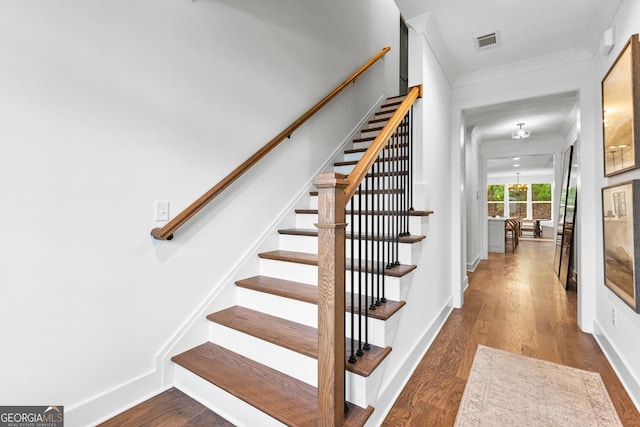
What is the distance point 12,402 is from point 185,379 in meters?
0.73

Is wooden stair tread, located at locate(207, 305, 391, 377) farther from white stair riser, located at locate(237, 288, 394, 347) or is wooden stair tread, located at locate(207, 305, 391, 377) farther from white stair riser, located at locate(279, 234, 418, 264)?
white stair riser, located at locate(279, 234, 418, 264)

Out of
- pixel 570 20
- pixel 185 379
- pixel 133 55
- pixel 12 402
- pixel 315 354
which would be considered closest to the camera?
pixel 12 402

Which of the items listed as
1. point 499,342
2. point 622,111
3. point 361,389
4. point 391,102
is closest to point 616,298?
point 499,342

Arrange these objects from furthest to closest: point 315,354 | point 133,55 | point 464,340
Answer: point 464,340 < point 133,55 < point 315,354

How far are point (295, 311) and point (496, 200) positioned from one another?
14812mm

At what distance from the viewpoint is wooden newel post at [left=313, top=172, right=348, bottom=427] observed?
124 centimetres

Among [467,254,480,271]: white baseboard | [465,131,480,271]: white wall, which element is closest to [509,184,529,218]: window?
[465,131,480,271]: white wall

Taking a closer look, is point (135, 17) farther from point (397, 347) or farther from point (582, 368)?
point (582, 368)

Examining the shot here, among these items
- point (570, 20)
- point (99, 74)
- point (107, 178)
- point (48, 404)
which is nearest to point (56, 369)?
point (48, 404)

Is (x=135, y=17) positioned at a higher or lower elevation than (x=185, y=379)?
higher

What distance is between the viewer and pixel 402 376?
1886 mm

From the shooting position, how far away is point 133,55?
5.39ft

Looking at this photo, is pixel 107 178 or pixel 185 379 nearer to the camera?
pixel 107 178

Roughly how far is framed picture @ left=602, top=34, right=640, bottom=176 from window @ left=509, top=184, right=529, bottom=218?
13.1 metres
